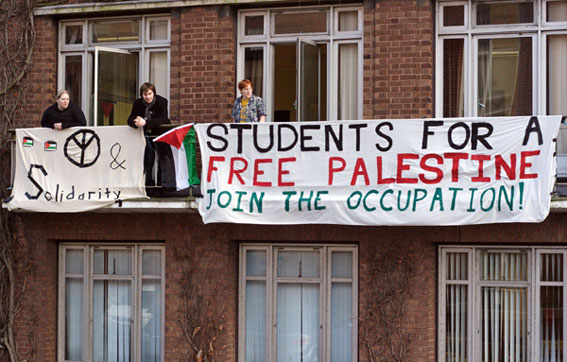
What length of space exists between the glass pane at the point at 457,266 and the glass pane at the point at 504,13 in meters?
3.05

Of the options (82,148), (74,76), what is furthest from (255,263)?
(74,76)

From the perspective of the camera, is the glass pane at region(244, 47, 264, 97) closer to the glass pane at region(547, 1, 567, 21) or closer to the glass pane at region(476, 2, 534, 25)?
the glass pane at region(476, 2, 534, 25)

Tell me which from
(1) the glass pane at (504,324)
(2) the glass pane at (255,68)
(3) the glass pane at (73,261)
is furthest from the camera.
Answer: (3) the glass pane at (73,261)

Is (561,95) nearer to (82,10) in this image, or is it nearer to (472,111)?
(472,111)

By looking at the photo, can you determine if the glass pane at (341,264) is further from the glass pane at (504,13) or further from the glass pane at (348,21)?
the glass pane at (504,13)

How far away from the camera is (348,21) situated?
1416 centimetres

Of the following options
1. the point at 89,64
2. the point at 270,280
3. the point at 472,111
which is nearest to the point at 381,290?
the point at 270,280

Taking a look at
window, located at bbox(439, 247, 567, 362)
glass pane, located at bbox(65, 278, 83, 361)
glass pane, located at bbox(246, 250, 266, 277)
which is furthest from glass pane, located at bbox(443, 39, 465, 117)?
glass pane, located at bbox(65, 278, 83, 361)

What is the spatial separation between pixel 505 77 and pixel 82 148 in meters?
5.65

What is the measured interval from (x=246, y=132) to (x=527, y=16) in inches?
155

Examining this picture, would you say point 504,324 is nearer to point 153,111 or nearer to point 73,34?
point 153,111

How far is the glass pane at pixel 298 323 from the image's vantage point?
14031 mm

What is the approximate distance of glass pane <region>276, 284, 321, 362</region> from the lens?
46.0 ft

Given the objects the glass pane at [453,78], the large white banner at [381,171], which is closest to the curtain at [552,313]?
the large white banner at [381,171]
